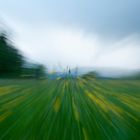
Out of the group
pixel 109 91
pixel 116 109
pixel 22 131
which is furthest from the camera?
pixel 109 91

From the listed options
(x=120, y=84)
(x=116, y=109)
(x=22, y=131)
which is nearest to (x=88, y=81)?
(x=120, y=84)

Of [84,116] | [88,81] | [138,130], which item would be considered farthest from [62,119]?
[88,81]

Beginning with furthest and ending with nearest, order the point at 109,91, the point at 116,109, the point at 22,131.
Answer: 1. the point at 109,91
2. the point at 116,109
3. the point at 22,131

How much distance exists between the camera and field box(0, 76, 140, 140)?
1.18ft

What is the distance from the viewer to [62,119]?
413 mm

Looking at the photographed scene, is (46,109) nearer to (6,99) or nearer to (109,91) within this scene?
(6,99)

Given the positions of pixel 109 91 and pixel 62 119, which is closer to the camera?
pixel 62 119

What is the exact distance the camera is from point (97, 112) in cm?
44

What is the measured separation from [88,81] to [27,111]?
29 centimetres

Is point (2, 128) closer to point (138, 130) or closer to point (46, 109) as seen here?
point (46, 109)

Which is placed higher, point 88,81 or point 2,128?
point 88,81

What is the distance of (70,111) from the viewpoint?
→ 455mm

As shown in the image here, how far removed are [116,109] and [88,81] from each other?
0.73 feet

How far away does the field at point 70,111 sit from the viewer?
36cm
